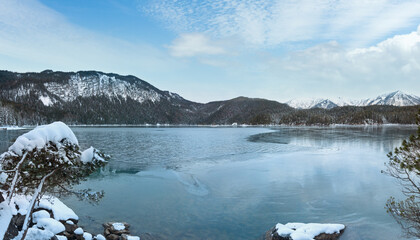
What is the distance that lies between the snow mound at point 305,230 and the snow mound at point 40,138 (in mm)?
11459

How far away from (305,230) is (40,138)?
529 inches

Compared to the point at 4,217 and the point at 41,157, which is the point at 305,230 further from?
the point at 4,217

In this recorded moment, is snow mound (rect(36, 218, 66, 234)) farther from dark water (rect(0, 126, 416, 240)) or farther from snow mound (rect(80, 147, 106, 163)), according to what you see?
snow mound (rect(80, 147, 106, 163))

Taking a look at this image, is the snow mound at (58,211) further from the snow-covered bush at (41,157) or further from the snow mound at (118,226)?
the snow-covered bush at (41,157)

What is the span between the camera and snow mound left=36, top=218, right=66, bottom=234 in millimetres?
12602

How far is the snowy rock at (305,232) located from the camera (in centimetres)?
1255

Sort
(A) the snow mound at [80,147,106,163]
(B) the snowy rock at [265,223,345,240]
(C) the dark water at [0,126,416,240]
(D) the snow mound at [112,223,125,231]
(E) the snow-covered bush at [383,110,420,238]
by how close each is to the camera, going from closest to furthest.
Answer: (E) the snow-covered bush at [383,110,420,238] → (A) the snow mound at [80,147,106,163] → (B) the snowy rock at [265,223,345,240] → (D) the snow mound at [112,223,125,231] → (C) the dark water at [0,126,416,240]

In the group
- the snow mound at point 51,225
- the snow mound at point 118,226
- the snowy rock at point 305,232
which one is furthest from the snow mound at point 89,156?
the snowy rock at point 305,232

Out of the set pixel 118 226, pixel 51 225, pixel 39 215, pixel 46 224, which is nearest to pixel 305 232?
pixel 118 226

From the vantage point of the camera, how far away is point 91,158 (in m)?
12.5

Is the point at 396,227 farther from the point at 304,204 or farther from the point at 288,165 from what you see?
the point at 288,165

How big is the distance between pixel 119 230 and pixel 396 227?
1642 cm

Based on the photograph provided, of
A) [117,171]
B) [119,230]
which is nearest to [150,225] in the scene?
[119,230]

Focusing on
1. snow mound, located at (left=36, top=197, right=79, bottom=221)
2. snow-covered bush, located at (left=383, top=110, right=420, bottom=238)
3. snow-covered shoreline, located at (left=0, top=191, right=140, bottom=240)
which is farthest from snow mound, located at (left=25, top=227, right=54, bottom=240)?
snow-covered bush, located at (left=383, top=110, right=420, bottom=238)
